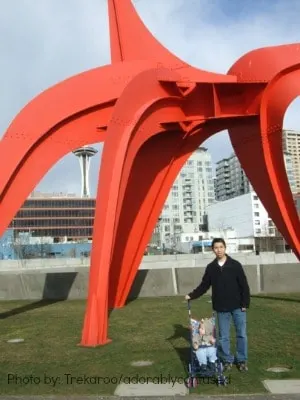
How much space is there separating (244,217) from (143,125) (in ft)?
323

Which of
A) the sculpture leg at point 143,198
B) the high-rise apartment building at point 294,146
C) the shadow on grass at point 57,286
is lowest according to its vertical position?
the shadow on grass at point 57,286

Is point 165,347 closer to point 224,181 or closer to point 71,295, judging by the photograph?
point 71,295

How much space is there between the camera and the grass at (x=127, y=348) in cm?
575

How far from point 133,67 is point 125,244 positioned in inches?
188

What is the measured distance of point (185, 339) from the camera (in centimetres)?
828

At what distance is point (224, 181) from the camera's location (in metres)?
177

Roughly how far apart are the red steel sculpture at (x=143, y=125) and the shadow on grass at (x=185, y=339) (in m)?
2.51

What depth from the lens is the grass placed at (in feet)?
18.9

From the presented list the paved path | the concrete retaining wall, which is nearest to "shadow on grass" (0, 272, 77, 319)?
the concrete retaining wall

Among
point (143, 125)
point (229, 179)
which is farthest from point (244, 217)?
point (143, 125)

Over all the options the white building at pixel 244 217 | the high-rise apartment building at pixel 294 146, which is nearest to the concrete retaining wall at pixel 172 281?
the white building at pixel 244 217

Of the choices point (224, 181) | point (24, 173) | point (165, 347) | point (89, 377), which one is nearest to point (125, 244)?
point (24, 173)

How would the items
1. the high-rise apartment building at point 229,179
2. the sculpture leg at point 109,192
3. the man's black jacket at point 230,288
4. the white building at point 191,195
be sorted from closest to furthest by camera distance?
the man's black jacket at point 230,288
the sculpture leg at point 109,192
the white building at point 191,195
the high-rise apartment building at point 229,179

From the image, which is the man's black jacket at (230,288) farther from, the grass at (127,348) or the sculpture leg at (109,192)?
the sculpture leg at (109,192)
